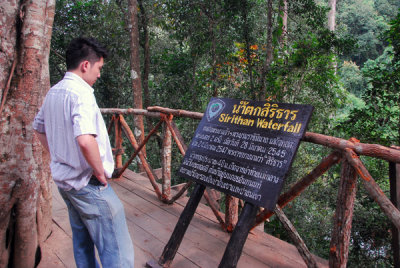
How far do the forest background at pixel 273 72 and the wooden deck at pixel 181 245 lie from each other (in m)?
2.30

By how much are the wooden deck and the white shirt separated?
1.18m

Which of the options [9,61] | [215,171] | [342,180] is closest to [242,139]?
[215,171]

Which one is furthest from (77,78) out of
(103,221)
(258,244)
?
(258,244)

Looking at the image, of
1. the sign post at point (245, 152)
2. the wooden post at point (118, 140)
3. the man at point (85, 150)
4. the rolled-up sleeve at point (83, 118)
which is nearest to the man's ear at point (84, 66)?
the man at point (85, 150)

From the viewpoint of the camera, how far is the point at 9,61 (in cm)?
213

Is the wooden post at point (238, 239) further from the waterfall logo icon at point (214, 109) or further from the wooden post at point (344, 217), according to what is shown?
the waterfall logo icon at point (214, 109)

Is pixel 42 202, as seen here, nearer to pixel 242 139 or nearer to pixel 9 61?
pixel 9 61

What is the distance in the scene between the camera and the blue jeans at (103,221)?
1.62 meters

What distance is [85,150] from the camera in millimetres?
1465

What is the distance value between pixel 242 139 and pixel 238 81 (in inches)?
215

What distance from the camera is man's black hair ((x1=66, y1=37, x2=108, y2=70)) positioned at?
160cm

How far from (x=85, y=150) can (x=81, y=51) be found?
0.54m

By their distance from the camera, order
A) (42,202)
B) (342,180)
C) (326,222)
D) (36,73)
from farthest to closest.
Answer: (326,222)
(42,202)
(36,73)
(342,180)

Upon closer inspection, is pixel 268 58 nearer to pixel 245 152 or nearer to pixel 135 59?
pixel 135 59
